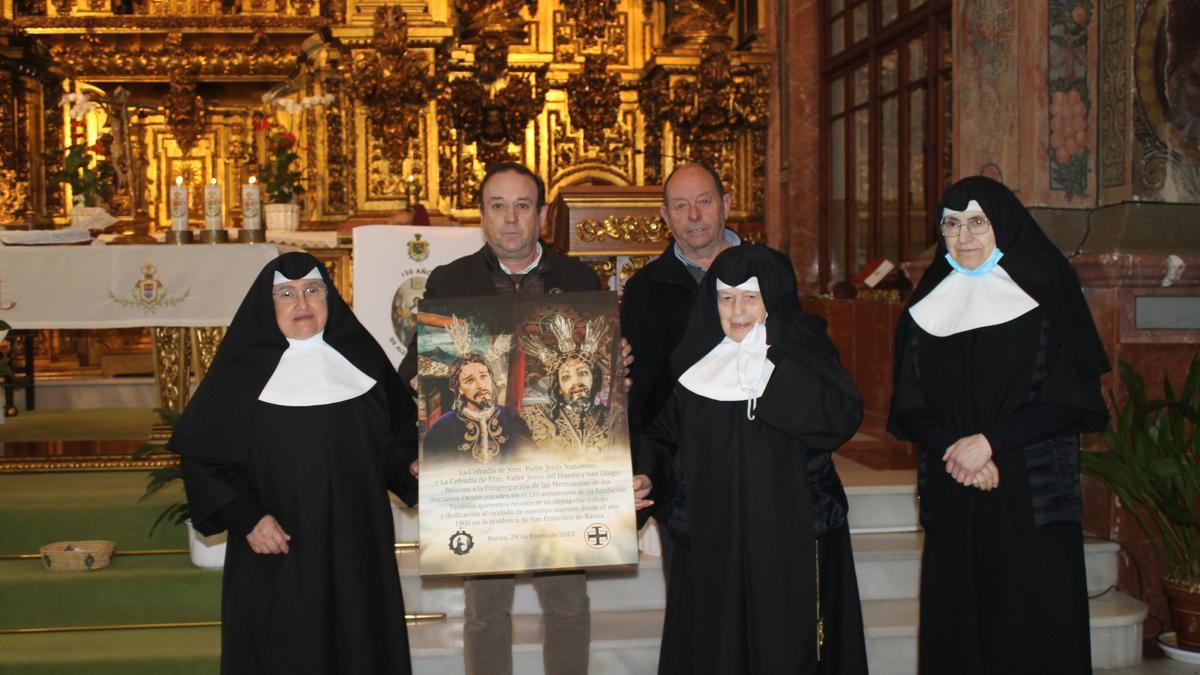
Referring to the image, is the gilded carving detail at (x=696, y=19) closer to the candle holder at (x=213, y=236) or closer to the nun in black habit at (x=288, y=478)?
the candle holder at (x=213, y=236)

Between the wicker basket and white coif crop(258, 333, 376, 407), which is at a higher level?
white coif crop(258, 333, 376, 407)

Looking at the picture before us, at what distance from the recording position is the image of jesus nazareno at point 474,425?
10.9ft

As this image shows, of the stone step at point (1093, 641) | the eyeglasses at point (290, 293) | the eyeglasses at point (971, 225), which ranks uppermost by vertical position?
the eyeglasses at point (971, 225)

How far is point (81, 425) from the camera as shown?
781 centimetres

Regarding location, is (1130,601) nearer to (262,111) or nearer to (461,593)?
(461,593)

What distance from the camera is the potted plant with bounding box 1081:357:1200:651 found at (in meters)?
4.81

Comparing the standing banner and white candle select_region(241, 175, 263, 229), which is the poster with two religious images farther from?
white candle select_region(241, 175, 263, 229)

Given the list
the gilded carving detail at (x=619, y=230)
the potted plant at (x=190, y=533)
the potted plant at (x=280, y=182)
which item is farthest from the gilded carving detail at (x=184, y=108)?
the potted plant at (x=190, y=533)

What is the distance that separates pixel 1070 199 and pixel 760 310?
125 inches

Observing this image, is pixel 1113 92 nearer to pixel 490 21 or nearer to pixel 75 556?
pixel 75 556

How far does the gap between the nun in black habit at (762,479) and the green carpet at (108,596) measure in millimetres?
2689

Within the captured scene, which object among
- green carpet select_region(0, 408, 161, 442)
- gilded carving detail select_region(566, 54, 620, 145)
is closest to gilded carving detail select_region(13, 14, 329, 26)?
gilded carving detail select_region(566, 54, 620, 145)

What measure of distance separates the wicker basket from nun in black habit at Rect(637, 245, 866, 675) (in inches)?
122

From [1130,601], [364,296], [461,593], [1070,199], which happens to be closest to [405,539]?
[461,593]
